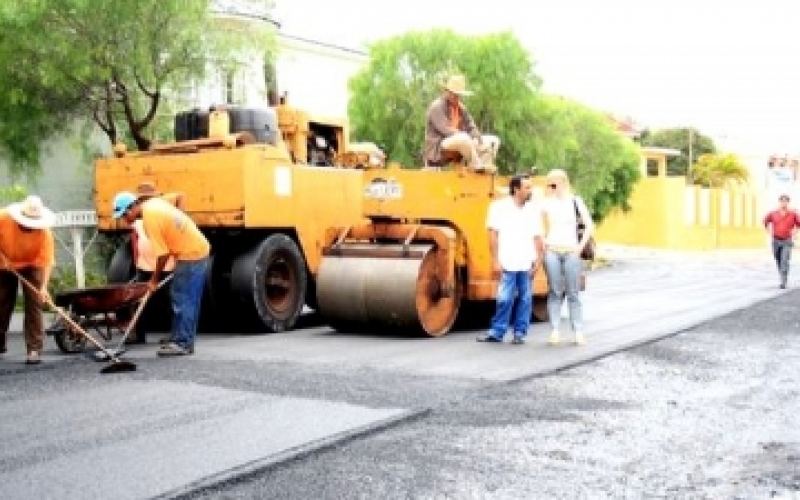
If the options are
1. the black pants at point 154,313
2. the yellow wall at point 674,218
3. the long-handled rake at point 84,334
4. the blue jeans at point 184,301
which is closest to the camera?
the long-handled rake at point 84,334

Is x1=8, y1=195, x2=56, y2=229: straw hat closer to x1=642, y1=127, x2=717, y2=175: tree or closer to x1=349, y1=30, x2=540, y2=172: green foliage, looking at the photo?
x1=349, y1=30, x2=540, y2=172: green foliage

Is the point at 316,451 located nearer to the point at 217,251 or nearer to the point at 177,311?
the point at 177,311

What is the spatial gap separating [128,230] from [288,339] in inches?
92.4

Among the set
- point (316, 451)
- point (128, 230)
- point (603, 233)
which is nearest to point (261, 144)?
point (128, 230)

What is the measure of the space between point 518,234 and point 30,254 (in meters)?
4.51

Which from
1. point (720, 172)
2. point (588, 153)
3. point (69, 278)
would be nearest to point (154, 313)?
point (69, 278)

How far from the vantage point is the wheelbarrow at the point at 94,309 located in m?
9.62

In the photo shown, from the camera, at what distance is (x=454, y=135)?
472 inches

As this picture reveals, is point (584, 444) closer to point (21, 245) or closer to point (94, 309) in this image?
point (94, 309)

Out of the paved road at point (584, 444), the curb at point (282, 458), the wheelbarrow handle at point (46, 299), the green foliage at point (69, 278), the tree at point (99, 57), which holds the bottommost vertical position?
the paved road at point (584, 444)

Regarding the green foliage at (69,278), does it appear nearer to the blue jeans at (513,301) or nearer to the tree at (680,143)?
the blue jeans at (513,301)

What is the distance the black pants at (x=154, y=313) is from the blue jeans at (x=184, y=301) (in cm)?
109

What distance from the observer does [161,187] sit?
11922mm

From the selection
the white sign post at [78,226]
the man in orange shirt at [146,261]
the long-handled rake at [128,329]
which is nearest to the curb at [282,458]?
the long-handled rake at [128,329]
